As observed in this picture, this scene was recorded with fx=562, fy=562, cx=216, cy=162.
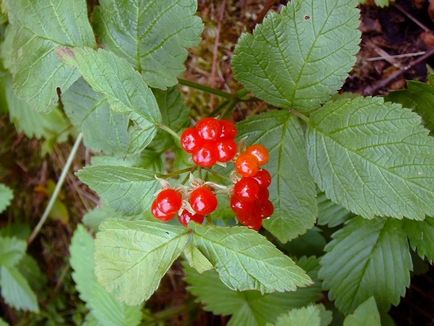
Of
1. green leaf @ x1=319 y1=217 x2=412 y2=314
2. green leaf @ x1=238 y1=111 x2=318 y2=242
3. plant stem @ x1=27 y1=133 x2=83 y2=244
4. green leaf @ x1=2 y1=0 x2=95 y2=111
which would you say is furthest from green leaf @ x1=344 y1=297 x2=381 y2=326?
plant stem @ x1=27 y1=133 x2=83 y2=244

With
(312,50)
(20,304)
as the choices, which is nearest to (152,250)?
(312,50)

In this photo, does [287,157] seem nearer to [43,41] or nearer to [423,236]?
[423,236]

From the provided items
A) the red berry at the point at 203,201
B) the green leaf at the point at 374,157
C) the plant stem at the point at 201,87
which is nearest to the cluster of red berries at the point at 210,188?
the red berry at the point at 203,201

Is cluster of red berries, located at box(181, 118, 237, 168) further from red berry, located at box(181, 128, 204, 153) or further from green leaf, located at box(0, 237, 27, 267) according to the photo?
green leaf, located at box(0, 237, 27, 267)

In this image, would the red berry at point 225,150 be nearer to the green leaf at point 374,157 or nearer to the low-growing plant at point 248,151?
the low-growing plant at point 248,151

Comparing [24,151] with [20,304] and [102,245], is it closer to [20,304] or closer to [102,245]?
[20,304]
